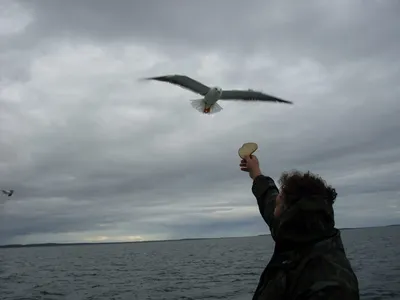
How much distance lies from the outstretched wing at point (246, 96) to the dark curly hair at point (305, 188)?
386 inches

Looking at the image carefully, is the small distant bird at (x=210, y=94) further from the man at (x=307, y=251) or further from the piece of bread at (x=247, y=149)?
the man at (x=307, y=251)

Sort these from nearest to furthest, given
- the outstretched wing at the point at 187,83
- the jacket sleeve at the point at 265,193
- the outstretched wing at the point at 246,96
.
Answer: the jacket sleeve at the point at 265,193 < the outstretched wing at the point at 187,83 < the outstretched wing at the point at 246,96

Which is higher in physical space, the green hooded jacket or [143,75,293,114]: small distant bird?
[143,75,293,114]: small distant bird

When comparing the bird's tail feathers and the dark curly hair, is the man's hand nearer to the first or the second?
the dark curly hair

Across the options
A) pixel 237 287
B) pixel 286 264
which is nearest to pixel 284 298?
pixel 286 264

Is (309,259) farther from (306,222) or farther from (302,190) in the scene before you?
(302,190)

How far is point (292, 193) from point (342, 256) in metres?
0.50

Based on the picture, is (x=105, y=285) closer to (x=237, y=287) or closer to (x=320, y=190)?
(x=237, y=287)

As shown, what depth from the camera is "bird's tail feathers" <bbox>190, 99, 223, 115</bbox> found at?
40.1ft

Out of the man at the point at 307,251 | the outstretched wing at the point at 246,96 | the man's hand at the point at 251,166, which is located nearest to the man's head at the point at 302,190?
the man at the point at 307,251

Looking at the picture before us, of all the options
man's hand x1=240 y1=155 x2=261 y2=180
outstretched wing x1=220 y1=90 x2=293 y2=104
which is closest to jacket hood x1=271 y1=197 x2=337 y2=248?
man's hand x1=240 y1=155 x2=261 y2=180

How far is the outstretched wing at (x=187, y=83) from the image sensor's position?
1216 centimetres

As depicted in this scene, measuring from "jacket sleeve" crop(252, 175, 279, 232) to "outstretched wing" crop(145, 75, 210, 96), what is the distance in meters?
8.24

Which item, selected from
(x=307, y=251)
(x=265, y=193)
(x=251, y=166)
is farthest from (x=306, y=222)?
(x=251, y=166)
